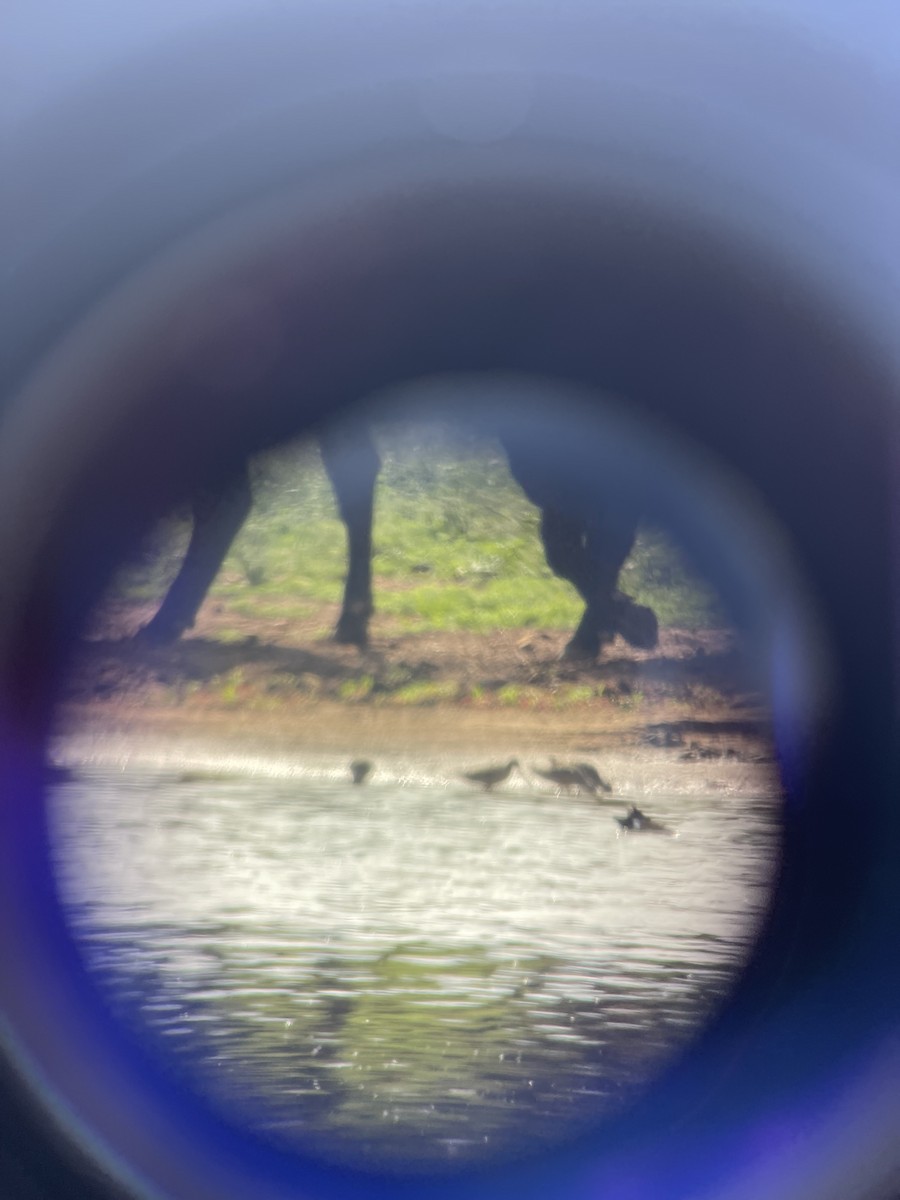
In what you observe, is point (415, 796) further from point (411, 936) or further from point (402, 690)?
point (411, 936)

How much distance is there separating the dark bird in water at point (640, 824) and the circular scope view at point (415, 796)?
2 centimetres

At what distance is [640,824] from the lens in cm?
399

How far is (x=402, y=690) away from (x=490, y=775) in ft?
2.15

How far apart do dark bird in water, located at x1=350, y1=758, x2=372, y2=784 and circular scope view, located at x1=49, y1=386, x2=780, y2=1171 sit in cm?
1

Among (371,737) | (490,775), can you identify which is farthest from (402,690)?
(490,775)

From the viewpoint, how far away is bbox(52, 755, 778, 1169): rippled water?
262 cm

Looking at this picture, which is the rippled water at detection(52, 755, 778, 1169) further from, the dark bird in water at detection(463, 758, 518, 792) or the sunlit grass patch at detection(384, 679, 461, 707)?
the sunlit grass patch at detection(384, 679, 461, 707)

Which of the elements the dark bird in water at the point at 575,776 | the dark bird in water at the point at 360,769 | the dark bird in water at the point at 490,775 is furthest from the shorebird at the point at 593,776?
the dark bird in water at the point at 360,769

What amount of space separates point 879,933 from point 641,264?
6.04 feet

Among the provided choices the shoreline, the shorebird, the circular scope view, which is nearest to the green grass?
the circular scope view

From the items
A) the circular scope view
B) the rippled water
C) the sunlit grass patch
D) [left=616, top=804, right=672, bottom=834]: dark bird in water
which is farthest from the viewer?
the sunlit grass patch

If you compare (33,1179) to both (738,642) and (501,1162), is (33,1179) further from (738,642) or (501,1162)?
(738,642)

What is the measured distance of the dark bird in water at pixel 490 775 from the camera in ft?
14.2

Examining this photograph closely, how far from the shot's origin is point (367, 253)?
318 centimetres
